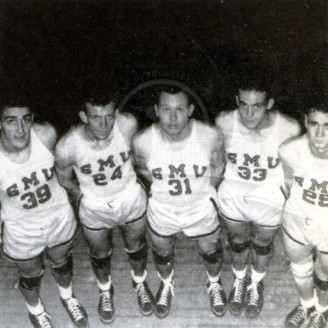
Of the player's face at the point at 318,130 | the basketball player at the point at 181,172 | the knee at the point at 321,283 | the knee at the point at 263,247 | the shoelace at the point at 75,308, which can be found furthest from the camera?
the shoelace at the point at 75,308

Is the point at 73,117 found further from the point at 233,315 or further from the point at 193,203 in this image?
the point at 233,315

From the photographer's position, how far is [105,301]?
2988 mm

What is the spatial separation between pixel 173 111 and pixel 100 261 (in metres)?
0.98

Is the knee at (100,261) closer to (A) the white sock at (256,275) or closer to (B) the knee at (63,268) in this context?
(B) the knee at (63,268)

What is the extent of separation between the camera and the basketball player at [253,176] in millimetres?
2562

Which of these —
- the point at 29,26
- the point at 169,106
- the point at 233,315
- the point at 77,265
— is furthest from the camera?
the point at 77,265

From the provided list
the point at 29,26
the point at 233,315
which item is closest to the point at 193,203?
the point at 233,315

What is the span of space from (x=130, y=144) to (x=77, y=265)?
3.09 feet

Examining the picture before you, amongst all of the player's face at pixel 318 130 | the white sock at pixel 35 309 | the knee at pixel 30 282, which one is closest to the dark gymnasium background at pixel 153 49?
the player's face at pixel 318 130

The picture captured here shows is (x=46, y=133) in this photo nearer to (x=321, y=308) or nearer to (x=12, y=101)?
(x=12, y=101)

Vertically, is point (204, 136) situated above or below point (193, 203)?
above

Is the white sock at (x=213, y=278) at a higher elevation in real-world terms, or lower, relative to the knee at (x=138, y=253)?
lower

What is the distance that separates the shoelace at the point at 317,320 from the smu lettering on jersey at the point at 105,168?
4.13 feet

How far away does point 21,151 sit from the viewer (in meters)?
2.58
